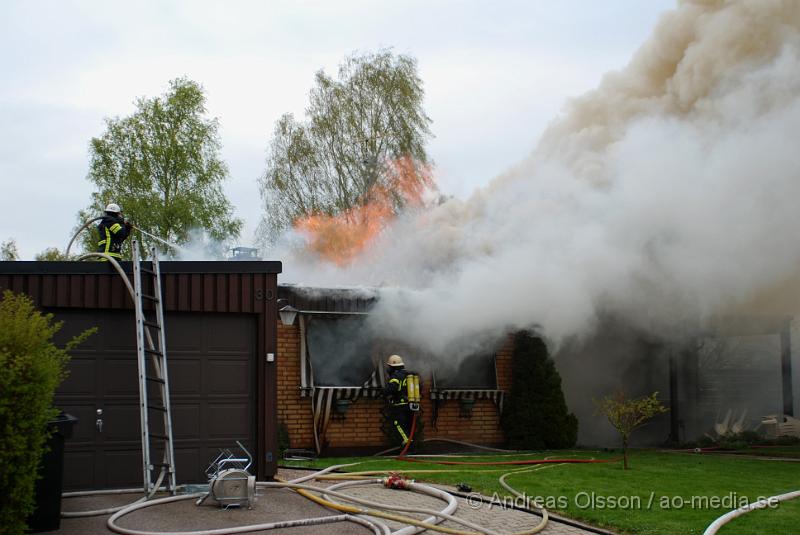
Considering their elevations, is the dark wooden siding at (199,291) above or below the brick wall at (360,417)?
above

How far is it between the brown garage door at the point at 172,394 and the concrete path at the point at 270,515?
0.79 m

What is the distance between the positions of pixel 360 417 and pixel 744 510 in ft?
26.4

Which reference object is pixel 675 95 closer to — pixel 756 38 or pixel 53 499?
pixel 756 38

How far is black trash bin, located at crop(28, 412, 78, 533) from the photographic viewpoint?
24.7ft

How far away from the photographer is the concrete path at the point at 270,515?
7.89 metres

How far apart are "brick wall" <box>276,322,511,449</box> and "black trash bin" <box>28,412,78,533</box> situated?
21.8ft

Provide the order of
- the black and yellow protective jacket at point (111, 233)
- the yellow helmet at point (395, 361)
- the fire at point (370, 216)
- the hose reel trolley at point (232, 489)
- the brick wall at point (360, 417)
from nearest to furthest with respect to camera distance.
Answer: the hose reel trolley at point (232, 489)
the black and yellow protective jacket at point (111, 233)
the yellow helmet at point (395, 361)
the brick wall at point (360, 417)
the fire at point (370, 216)

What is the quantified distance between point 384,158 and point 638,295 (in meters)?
17.0

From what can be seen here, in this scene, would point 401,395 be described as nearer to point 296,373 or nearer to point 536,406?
point 296,373

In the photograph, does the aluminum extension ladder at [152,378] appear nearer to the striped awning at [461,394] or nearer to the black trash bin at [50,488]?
the black trash bin at [50,488]

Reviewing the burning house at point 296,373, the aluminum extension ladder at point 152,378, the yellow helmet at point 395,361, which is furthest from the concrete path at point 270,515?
the yellow helmet at point 395,361

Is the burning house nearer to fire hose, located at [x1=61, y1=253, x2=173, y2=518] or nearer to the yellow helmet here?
fire hose, located at [x1=61, y1=253, x2=173, y2=518]

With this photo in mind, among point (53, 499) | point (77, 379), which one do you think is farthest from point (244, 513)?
point (77, 379)

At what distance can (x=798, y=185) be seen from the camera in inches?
567
